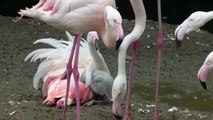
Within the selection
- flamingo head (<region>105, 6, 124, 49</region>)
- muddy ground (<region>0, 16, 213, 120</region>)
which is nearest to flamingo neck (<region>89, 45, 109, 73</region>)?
muddy ground (<region>0, 16, 213, 120</region>)

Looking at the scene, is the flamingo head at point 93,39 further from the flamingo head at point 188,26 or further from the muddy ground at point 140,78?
the flamingo head at point 188,26

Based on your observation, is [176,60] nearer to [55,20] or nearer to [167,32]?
[167,32]

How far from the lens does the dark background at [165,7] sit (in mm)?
10648

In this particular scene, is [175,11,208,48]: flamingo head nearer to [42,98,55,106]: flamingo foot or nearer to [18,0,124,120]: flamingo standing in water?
[18,0,124,120]: flamingo standing in water

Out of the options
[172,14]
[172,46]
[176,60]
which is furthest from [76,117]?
[172,14]

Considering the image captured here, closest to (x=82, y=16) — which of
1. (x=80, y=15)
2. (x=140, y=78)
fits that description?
(x=80, y=15)

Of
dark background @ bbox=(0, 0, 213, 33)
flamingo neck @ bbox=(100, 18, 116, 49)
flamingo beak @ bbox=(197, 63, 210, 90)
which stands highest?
dark background @ bbox=(0, 0, 213, 33)

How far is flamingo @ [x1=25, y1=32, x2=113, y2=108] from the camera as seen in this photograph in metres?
5.38

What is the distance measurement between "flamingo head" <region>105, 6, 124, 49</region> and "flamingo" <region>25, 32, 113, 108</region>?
41.7 inches

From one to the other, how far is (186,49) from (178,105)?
7.84 ft

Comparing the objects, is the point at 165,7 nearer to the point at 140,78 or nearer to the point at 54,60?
the point at 140,78

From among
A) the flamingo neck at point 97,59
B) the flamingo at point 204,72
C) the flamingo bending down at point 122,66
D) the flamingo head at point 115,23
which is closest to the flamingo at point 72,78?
the flamingo neck at point 97,59

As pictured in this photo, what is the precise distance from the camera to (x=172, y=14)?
35.5 feet

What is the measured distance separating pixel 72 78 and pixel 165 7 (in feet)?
18.8
